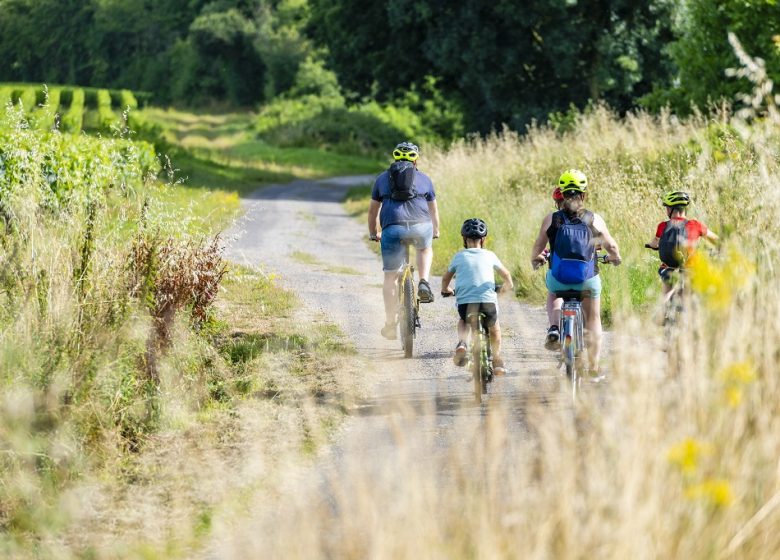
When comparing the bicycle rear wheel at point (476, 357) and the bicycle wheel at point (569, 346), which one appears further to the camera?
the bicycle rear wheel at point (476, 357)

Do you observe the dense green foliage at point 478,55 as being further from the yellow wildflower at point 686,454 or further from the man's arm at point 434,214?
the yellow wildflower at point 686,454

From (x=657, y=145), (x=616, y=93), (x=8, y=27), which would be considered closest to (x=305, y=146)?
(x=616, y=93)

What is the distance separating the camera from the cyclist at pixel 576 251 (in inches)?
321

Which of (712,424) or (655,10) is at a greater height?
(655,10)

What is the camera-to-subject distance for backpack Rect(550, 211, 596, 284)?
8.16 m

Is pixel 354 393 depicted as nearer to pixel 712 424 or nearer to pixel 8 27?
pixel 712 424

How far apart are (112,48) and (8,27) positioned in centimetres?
932

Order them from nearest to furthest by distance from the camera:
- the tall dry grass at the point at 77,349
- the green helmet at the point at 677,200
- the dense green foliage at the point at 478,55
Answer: the tall dry grass at the point at 77,349
the green helmet at the point at 677,200
the dense green foliage at the point at 478,55

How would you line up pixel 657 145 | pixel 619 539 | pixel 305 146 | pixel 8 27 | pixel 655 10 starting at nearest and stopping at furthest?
pixel 619 539 → pixel 657 145 → pixel 655 10 → pixel 305 146 → pixel 8 27

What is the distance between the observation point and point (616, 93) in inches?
1369

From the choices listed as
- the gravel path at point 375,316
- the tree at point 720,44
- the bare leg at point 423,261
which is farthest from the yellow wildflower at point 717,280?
the tree at point 720,44

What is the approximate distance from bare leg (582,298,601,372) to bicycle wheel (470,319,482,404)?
2.61 ft

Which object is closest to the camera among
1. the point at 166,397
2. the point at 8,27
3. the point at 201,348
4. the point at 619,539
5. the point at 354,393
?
the point at 619,539

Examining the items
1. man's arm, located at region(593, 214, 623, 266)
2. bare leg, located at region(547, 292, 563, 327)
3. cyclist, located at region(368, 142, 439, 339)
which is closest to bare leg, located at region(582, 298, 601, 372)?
bare leg, located at region(547, 292, 563, 327)
